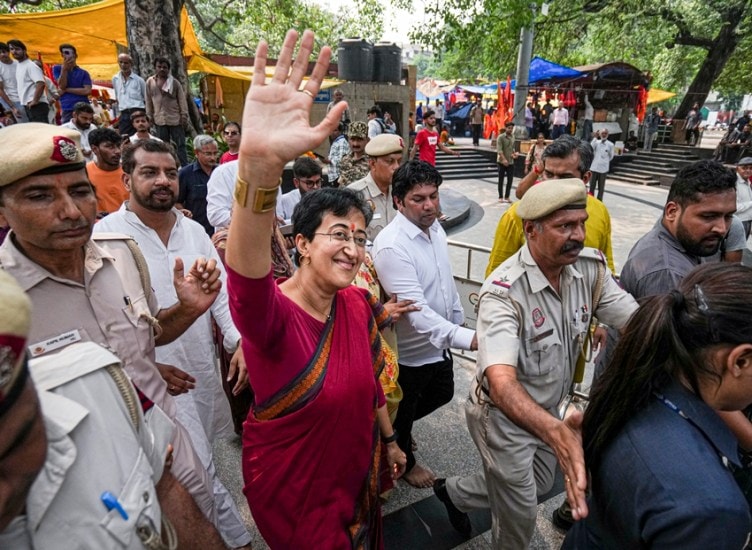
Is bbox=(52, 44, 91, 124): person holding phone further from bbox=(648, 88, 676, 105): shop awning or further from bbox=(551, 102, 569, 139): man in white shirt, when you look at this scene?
bbox=(648, 88, 676, 105): shop awning

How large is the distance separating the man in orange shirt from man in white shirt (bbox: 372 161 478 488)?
277cm

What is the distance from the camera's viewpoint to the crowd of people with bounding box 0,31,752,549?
3.25ft

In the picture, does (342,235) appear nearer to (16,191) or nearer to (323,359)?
(323,359)

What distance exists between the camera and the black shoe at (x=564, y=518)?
8.55 ft

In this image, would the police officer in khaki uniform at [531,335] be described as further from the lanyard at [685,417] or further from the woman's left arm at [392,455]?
the lanyard at [685,417]

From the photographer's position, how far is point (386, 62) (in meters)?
15.8

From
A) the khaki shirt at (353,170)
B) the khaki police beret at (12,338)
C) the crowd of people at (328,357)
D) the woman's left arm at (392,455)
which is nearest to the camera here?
the khaki police beret at (12,338)

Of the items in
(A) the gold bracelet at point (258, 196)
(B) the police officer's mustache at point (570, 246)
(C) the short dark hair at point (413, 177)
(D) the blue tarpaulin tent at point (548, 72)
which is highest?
(D) the blue tarpaulin tent at point (548, 72)

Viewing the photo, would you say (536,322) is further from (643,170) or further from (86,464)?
(643,170)

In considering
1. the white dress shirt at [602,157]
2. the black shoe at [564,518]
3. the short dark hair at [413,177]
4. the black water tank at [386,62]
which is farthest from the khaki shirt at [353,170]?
the black water tank at [386,62]

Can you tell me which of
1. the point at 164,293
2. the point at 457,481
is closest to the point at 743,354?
the point at 457,481

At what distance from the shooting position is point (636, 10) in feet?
56.9

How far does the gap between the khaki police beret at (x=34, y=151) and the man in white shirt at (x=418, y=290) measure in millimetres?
1589

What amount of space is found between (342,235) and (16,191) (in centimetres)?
113
